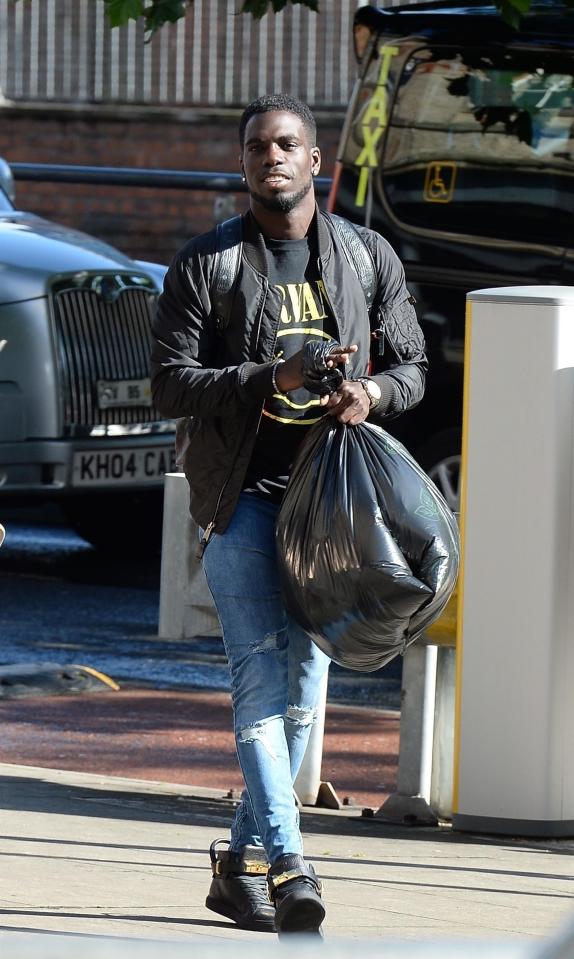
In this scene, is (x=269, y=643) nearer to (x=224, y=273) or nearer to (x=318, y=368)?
(x=318, y=368)

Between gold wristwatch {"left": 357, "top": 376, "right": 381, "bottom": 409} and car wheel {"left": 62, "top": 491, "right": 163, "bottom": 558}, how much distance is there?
6417 mm

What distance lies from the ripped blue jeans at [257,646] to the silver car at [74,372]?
529 cm

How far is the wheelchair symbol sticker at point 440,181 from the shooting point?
8.30m

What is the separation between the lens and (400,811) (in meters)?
5.04

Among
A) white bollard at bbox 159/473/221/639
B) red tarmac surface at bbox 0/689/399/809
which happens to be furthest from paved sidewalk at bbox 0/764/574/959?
white bollard at bbox 159/473/221/639

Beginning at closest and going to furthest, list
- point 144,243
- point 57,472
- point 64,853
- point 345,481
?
1. point 345,481
2. point 64,853
3. point 57,472
4. point 144,243

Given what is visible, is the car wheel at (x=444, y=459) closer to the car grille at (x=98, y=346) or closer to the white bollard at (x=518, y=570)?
the car grille at (x=98, y=346)

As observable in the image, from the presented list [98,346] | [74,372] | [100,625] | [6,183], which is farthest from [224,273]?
[6,183]

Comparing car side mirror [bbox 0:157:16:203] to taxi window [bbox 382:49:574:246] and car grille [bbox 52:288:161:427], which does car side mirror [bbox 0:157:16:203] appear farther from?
taxi window [bbox 382:49:574:246]

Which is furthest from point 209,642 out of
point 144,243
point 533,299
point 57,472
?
point 144,243

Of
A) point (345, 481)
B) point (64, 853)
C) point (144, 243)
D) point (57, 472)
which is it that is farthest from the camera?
point (144, 243)

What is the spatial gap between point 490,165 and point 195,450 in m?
4.76

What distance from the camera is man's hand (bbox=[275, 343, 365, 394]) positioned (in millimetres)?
3477

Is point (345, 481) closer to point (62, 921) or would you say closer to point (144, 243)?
point (62, 921)
